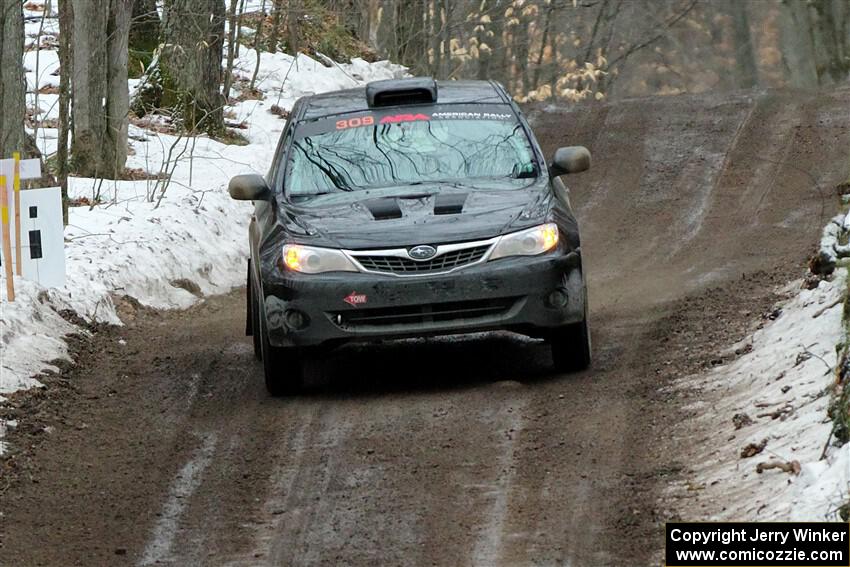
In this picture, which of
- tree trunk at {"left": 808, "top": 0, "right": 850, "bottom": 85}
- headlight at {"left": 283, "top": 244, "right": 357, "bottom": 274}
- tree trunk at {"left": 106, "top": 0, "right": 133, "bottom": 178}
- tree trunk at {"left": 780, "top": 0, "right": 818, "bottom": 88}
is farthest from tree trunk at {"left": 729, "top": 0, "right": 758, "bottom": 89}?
headlight at {"left": 283, "top": 244, "right": 357, "bottom": 274}

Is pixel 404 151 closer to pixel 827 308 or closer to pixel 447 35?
pixel 827 308

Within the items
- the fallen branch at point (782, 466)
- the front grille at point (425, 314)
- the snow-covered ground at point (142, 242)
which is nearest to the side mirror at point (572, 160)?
the front grille at point (425, 314)

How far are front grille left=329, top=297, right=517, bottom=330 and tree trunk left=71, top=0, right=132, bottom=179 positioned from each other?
30.4 feet

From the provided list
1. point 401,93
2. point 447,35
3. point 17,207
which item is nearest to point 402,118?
point 401,93

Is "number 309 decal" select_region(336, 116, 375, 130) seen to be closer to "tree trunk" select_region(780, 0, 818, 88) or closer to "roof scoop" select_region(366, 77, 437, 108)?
"roof scoop" select_region(366, 77, 437, 108)

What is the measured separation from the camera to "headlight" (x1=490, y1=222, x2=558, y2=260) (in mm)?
8609

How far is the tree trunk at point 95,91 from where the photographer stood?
17547 mm

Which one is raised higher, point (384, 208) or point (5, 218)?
point (384, 208)

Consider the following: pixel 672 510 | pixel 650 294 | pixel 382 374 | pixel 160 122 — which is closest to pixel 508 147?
pixel 382 374

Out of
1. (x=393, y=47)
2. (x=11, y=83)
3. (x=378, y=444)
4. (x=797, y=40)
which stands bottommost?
(x=797, y=40)

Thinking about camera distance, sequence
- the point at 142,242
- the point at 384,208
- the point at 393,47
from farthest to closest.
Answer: the point at 393,47 → the point at 142,242 → the point at 384,208

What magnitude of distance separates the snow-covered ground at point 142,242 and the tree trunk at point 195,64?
55 cm

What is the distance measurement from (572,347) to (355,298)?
1.43 meters

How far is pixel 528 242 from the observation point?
341 inches
